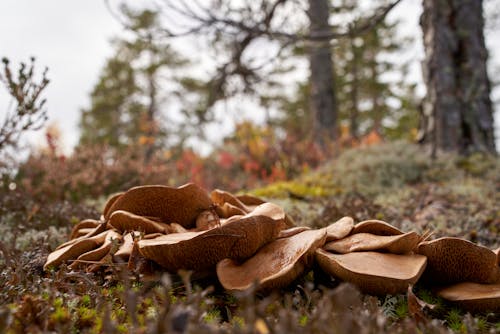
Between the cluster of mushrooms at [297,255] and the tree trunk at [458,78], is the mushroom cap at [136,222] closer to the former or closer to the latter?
the cluster of mushrooms at [297,255]

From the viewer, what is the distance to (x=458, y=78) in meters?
6.75

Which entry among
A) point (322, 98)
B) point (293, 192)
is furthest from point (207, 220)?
point (322, 98)

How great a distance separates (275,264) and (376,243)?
44 cm

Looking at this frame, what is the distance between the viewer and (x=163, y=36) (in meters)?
5.66

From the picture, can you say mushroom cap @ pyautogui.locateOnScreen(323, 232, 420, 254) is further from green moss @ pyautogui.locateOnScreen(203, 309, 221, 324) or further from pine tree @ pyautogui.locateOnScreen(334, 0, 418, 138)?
pine tree @ pyautogui.locateOnScreen(334, 0, 418, 138)

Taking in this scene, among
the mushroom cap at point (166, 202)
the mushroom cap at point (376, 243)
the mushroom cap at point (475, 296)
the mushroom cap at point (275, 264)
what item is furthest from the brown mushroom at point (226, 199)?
the mushroom cap at point (475, 296)

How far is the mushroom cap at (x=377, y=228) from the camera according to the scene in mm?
1917

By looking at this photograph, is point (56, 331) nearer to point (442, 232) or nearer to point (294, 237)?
point (294, 237)

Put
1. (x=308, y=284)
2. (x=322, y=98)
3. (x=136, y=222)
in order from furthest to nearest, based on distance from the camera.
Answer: (x=322, y=98), (x=136, y=222), (x=308, y=284)

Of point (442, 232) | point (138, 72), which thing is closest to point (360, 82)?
point (138, 72)

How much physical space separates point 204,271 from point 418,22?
22.1ft

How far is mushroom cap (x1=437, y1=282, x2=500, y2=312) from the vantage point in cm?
166

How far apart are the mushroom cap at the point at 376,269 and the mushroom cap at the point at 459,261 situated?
69 mm

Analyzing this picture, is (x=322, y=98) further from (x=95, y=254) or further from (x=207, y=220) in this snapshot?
(x=95, y=254)
